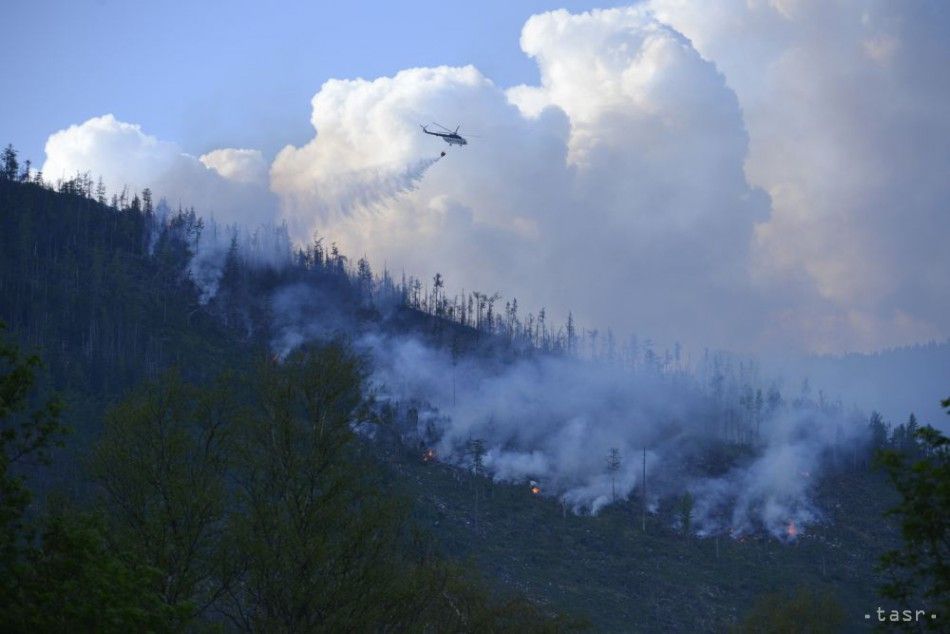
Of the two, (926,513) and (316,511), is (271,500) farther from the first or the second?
(926,513)

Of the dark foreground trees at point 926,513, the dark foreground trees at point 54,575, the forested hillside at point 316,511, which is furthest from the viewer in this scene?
the forested hillside at point 316,511

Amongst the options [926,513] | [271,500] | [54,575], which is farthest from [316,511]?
[926,513]

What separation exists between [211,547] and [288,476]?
371 cm

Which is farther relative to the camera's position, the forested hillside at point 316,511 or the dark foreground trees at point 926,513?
the forested hillside at point 316,511

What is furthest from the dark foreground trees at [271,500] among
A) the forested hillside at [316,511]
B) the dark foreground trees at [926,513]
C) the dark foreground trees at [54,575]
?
the dark foreground trees at [926,513]

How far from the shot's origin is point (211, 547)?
101 ft

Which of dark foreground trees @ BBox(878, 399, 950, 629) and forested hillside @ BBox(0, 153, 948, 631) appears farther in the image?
forested hillside @ BBox(0, 153, 948, 631)

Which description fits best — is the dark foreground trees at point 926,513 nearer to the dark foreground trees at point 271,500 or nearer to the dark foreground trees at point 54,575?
the dark foreground trees at point 271,500

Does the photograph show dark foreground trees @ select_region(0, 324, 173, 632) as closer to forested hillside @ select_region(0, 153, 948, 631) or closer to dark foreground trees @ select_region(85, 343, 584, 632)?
forested hillside @ select_region(0, 153, 948, 631)

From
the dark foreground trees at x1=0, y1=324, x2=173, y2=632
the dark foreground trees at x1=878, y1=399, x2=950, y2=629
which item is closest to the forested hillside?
the dark foreground trees at x1=0, y1=324, x2=173, y2=632

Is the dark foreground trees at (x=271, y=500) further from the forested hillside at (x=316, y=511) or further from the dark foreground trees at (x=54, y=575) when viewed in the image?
the dark foreground trees at (x=54, y=575)

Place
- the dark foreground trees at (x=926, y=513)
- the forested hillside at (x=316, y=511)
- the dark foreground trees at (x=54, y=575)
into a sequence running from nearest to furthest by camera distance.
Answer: the dark foreground trees at (x=54, y=575), the dark foreground trees at (x=926, y=513), the forested hillside at (x=316, y=511)

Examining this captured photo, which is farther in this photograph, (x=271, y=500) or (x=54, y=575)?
(x=271, y=500)

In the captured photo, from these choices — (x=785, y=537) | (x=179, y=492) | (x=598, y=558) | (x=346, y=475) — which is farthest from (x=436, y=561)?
(x=785, y=537)
